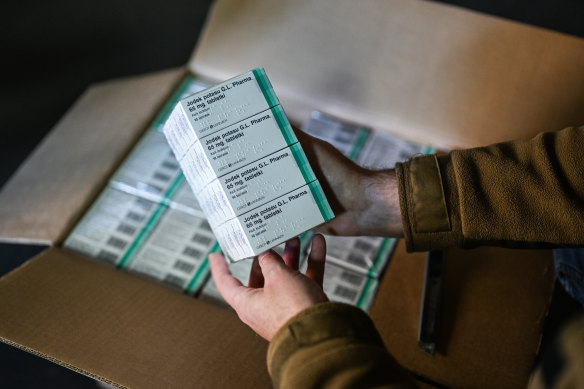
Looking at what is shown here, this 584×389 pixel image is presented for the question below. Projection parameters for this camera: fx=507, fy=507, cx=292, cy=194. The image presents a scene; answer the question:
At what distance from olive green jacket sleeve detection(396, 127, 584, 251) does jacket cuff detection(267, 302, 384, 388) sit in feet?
0.73

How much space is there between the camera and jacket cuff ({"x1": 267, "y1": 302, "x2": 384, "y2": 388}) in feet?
2.03

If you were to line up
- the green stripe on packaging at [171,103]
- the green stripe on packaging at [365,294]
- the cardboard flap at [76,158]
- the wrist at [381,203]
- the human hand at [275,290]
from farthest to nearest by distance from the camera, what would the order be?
the green stripe on packaging at [171,103]
the cardboard flap at [76,158]
the green stripe on packaging at [365,294]
the wrist at [381,203]
the human hand at [275,290]

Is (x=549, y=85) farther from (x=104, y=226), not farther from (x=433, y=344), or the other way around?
(x=104, y=226)

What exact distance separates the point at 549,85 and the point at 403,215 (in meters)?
0.64

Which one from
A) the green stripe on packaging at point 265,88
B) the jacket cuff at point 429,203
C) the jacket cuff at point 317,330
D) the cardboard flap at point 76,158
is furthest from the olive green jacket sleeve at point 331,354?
the cardboard flap at point 76,158

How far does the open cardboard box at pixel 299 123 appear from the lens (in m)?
0.89

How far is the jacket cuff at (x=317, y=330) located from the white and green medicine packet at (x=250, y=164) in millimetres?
164

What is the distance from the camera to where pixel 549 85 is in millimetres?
1186

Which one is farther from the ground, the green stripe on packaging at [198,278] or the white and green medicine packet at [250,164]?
the white and green medicine packet at [250,164]

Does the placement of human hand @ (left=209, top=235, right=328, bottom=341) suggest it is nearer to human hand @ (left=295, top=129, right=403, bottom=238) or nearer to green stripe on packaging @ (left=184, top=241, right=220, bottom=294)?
human hand @ (left=295, top=129, right=403, bottom=238)

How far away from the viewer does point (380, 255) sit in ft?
3.59

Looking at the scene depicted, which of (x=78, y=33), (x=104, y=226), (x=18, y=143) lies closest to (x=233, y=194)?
(x=104, y=226)

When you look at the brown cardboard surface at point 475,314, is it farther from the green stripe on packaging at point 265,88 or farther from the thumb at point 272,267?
the green stripe on packaging at point 265,88

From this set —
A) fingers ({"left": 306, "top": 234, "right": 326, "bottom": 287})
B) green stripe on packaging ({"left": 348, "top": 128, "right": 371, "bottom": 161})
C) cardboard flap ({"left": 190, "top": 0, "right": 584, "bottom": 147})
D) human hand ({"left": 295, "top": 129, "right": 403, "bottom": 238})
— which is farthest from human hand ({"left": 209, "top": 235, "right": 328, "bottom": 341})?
cardboard flap ({"left": 190, "top": 0, "right": 584, "bottom": 147})
